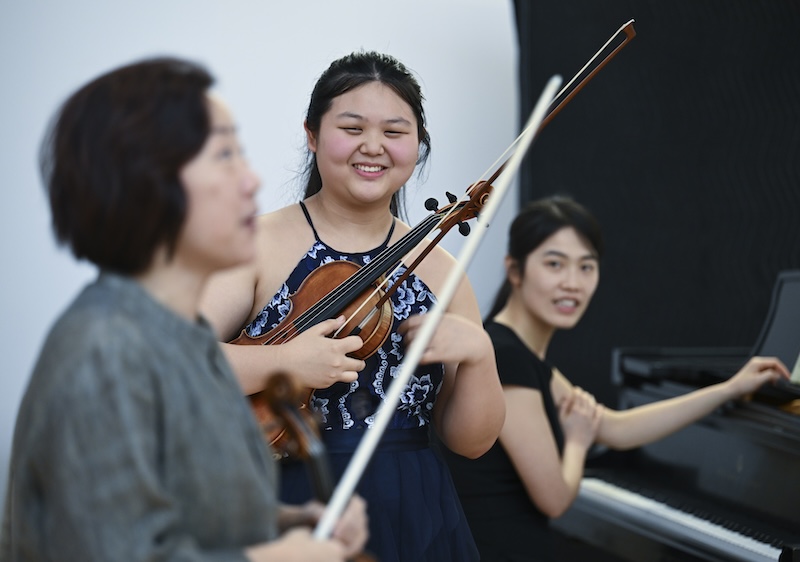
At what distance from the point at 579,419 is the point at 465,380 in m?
1.15

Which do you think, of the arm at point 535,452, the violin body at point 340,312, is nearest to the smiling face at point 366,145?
the violin body at point 340,312

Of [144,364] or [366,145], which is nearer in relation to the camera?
[144,364]

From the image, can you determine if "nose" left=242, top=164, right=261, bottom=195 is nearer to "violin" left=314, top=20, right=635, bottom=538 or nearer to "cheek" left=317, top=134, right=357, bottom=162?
"violin" left=314, top=20, right=635, bottom=538

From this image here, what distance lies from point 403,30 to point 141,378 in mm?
3350

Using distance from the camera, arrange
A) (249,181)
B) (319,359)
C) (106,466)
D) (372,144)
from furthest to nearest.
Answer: (372,144)
(319,359)
(249,181)
(106,466)

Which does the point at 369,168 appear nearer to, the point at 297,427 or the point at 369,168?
the point at 369,168

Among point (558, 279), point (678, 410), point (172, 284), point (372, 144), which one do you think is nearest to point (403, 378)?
point (172, 284)

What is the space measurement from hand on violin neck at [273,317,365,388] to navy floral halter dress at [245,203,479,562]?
0.35 ft

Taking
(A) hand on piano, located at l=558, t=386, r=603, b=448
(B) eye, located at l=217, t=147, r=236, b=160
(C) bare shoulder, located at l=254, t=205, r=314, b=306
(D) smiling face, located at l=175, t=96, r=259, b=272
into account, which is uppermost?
(B) eye, located at l=217, t=147, r=236, b=160

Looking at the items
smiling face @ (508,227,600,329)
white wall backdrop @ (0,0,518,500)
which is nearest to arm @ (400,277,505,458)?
smiling face @ (508,227,600,329)

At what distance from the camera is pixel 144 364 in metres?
0.80

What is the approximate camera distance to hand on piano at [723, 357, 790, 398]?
2389mm

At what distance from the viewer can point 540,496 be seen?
226cm

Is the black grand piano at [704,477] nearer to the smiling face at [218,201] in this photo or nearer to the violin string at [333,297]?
the violin string at [333,297]
